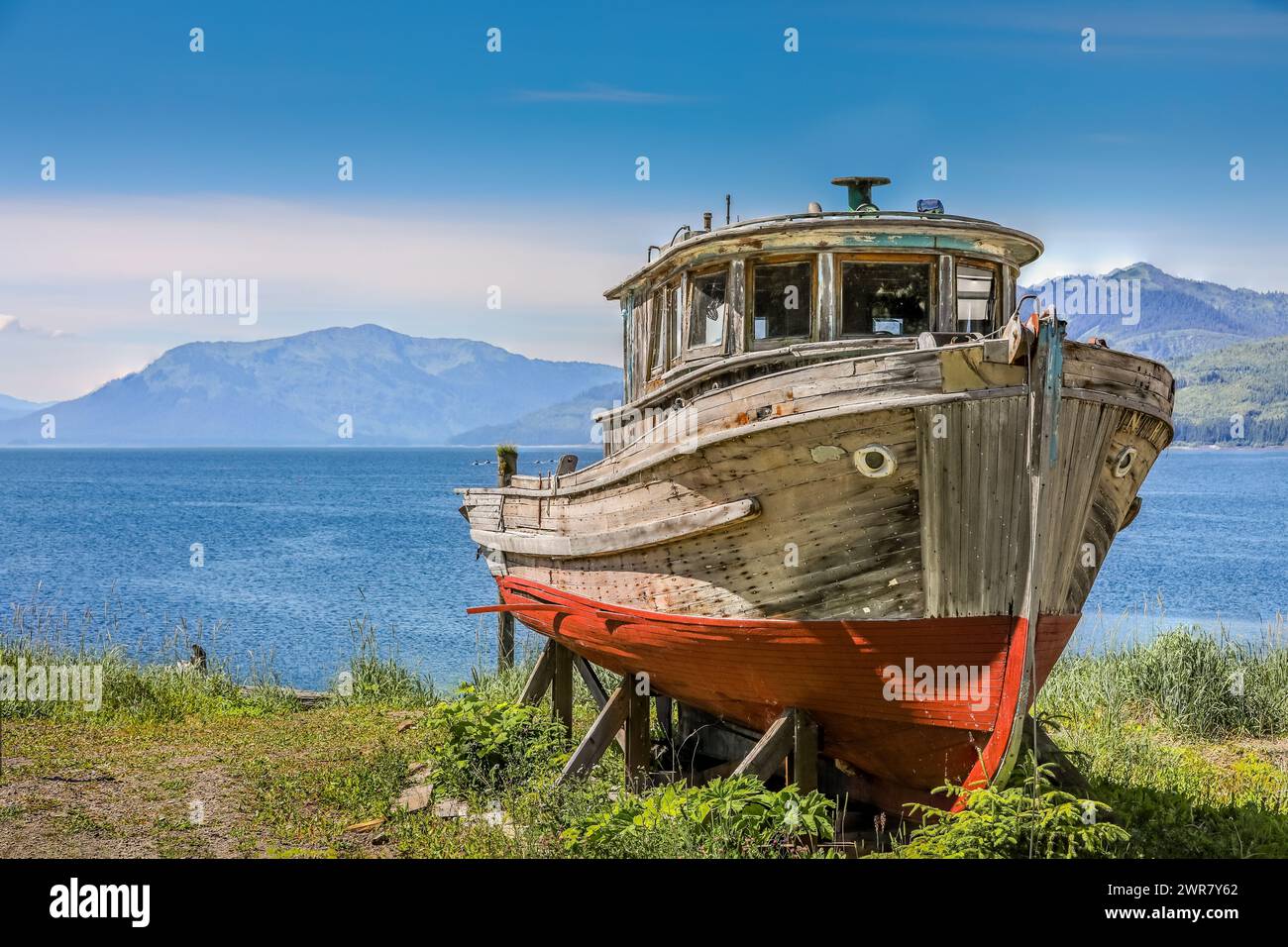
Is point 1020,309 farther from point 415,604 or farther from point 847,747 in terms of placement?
point 415,604

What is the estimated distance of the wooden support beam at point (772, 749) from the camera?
8.42m

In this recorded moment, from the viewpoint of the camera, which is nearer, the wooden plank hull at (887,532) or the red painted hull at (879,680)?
the wooden plank hull at (887,532)

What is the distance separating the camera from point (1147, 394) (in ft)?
27.2

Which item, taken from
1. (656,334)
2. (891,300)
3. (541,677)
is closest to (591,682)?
(541,677)

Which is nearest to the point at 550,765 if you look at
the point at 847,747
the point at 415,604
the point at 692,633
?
the point at 692,633

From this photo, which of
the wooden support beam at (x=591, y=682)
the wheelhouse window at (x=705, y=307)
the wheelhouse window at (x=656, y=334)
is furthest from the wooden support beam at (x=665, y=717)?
the wheelhouse window at (x=705, y=307)

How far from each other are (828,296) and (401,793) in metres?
5.79

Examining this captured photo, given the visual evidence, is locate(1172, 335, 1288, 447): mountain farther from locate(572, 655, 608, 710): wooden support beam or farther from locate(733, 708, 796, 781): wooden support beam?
locate(733, 708, 796, 781): wooden support beam

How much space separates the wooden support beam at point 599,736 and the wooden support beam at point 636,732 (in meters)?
0.05

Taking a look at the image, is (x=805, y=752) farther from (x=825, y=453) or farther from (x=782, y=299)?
(x=782, y=299)

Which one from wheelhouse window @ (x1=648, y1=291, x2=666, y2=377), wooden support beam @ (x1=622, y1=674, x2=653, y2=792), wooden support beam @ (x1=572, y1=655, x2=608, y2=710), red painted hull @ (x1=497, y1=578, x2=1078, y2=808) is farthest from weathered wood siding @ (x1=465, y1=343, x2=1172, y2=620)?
wooden support beam @ (x1=572, y1=655, x2=608, y2=710)

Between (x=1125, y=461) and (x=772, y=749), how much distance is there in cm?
336

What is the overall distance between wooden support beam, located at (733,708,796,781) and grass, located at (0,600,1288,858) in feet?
1.40

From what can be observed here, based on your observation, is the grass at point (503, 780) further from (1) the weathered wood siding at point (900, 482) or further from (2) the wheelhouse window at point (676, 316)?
(2) the wheelhouse window at point (676, 316)
